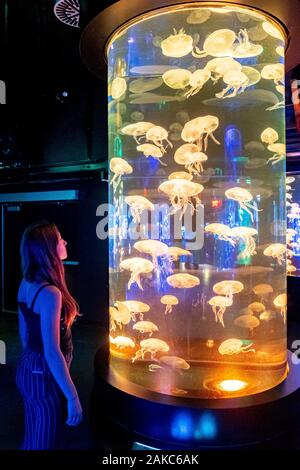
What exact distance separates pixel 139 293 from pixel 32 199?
5.38 meters

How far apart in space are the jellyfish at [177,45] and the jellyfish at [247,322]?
2.71m

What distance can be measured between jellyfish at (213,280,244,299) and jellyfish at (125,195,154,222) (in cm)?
106

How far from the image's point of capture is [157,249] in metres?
3.67

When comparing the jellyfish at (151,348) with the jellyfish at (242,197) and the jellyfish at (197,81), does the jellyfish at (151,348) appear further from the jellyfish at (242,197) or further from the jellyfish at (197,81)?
the jellyfish at (197,81)

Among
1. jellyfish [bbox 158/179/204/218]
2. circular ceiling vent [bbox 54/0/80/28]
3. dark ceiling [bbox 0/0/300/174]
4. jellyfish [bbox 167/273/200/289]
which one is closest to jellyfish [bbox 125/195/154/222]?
jellyfish [bbox 158/179/204/218]

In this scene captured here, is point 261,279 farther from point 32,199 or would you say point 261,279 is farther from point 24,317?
point 32,199

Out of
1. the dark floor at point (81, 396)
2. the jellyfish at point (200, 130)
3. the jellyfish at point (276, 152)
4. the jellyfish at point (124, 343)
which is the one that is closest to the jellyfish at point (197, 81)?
the jellyfish at point (200, 130)

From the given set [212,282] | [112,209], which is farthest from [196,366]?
[112,209]

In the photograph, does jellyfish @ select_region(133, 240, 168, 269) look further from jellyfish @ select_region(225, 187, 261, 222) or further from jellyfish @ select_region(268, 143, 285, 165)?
jellyfish @ select_region(268, 143, 285, 165)

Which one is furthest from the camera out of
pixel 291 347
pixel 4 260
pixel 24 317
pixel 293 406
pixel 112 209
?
pixel 4 260

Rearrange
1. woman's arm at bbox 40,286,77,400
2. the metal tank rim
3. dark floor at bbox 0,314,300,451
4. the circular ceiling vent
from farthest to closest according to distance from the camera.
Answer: the circular ceiling vent, the metal tank rim, dark floor at bbox 0,314,300,451, woman's arm at bbox 40,286,77,400

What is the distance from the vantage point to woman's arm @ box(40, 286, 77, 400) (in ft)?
6.88

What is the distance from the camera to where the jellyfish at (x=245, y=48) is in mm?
3467

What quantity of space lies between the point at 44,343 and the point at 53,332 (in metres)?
0.09
